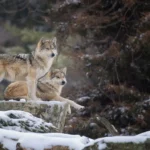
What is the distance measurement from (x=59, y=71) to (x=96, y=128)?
4.79 meters

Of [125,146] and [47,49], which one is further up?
[47,49]

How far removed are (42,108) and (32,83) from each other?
21.9 inches

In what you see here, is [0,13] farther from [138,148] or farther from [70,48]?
[138,148]

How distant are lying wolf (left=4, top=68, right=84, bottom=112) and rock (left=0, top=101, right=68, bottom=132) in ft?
1.69

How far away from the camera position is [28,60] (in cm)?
1359

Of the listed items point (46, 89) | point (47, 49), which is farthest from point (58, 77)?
point (47, 49)

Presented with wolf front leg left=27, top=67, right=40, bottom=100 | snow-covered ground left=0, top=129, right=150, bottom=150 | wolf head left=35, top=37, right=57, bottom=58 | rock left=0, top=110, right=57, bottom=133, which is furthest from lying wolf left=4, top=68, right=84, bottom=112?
snow-covered ground left=0, top=129, right=150, bottom=150

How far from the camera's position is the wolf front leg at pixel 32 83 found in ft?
43.1

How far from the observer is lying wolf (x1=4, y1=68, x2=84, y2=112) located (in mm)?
13398

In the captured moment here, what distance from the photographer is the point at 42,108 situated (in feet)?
42.5

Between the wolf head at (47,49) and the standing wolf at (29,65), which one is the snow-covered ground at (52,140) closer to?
the standing wolf at (29,65)

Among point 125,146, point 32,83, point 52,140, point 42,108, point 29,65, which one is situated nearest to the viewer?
point 125,146

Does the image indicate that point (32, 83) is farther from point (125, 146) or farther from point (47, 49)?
point (125, 146)

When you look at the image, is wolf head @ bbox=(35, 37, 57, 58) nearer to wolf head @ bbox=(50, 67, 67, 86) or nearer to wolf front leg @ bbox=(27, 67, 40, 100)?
wolf front leg @ bbox=(27, 67, 40, 100)
